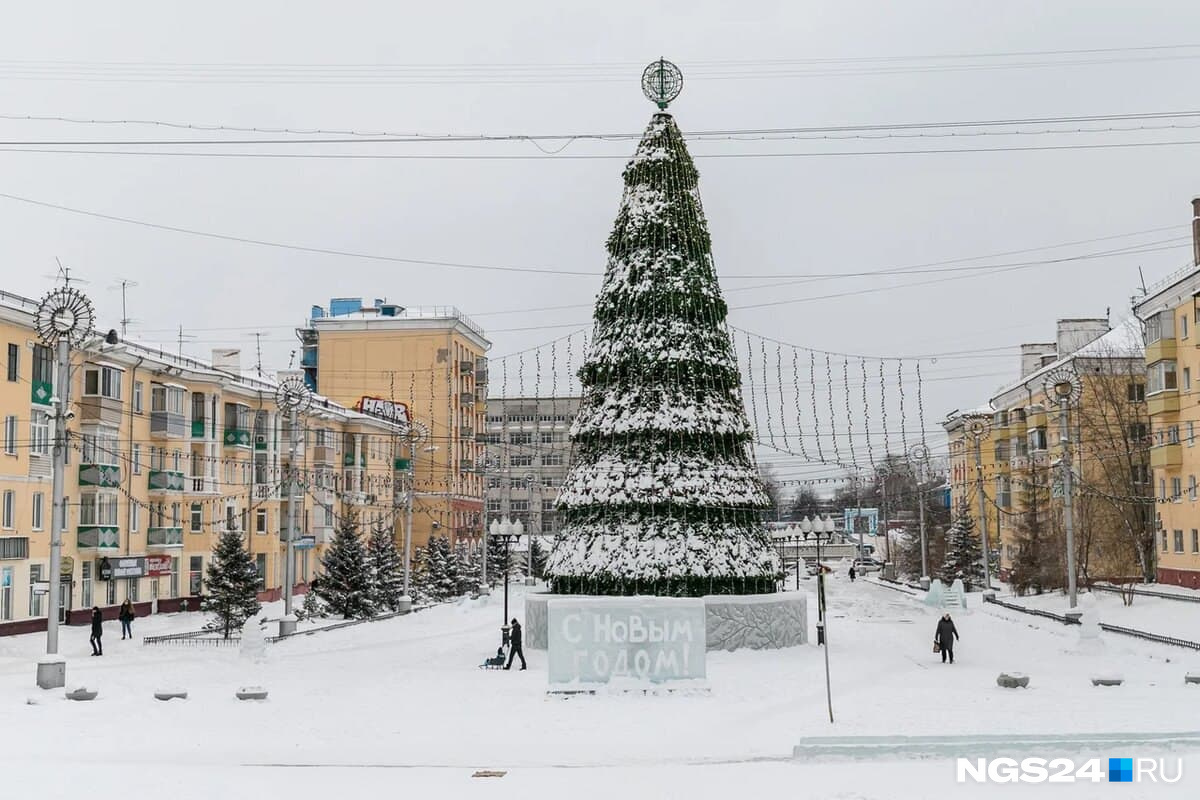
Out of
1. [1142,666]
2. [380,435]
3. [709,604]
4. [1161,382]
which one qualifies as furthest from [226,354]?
[1142,666]

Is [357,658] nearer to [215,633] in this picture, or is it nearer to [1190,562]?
[215,633]

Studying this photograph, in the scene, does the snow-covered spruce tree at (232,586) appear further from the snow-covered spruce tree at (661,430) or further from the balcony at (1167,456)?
the balcony at (1167,456)

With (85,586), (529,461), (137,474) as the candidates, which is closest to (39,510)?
(85,586)

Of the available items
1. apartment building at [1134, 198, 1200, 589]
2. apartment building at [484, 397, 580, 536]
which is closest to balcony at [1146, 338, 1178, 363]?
apartment building at [1134, 198, 1200, 589]

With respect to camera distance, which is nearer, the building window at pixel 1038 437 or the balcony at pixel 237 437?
the balcony at pixel 237 437

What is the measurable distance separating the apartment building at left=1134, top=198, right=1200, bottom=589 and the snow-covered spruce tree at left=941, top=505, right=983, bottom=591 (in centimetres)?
1656

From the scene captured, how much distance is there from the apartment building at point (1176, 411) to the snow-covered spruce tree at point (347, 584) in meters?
31.9

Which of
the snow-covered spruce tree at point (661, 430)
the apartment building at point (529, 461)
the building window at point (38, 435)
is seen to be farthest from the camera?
the apartment building at point (529, 461)

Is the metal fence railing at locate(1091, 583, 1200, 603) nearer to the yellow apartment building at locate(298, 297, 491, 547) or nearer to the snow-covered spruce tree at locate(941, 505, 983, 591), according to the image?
the snow-covered spruce tree at locate(941, 505, 983, 591)

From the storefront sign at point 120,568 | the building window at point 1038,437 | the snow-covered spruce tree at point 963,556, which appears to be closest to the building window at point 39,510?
the storefront sign at point 120,568

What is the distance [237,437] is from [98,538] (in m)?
12.5

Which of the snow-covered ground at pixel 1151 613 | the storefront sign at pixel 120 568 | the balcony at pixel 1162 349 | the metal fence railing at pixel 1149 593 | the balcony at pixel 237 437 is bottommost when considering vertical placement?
the snow-covered ground at pixel 1151 613

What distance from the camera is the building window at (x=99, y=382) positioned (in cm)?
4394

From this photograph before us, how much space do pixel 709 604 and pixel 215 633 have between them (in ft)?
66.4
